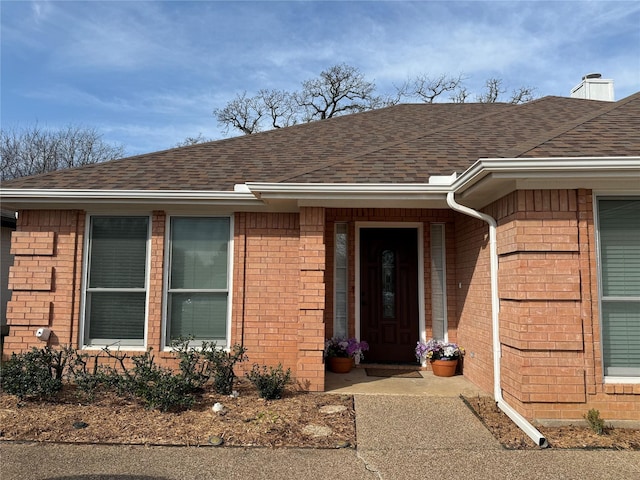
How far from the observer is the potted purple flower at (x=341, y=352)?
643 cm

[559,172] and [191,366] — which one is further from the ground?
[559,172]

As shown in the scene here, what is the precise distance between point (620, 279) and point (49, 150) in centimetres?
2834

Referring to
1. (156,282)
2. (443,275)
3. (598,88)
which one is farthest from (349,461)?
(598,88)

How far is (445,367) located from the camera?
6.29 m

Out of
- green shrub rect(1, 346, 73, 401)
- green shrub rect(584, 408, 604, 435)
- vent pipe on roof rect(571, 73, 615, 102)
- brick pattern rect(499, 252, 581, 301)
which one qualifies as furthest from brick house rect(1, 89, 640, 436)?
vent pipe on roof rect(571, 73, 615, 102)

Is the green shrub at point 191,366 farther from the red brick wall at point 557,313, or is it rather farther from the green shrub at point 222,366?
the red brick wall at point 557,313

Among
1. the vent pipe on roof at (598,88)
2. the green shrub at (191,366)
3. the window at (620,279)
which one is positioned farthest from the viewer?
the vent pipe on roof at (598,88)

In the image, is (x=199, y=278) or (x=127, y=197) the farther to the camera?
(x=199, y=278)

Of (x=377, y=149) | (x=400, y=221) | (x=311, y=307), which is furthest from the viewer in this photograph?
(x=400, y=221)

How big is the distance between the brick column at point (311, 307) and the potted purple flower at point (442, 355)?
73.1 inches

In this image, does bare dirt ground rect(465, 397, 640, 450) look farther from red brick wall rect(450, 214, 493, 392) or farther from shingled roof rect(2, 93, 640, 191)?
shingled roof rect(2, 93, 640, 191)

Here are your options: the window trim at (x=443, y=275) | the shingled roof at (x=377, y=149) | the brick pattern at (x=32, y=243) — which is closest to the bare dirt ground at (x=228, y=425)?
the window trim at (x=443, y=275)

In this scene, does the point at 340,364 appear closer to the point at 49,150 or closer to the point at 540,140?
the point at 540,140

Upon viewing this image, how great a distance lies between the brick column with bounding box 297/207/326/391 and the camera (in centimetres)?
553
